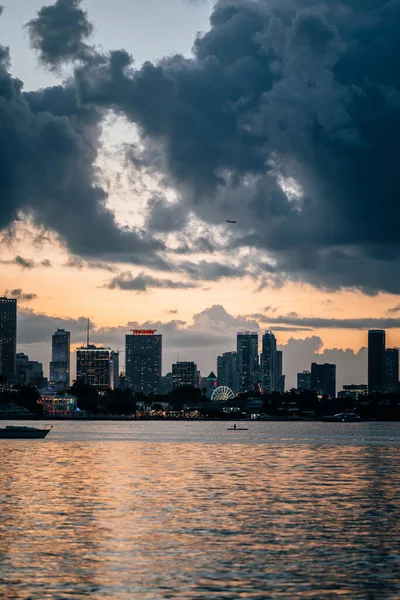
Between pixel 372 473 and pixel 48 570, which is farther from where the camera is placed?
pixel 372 473

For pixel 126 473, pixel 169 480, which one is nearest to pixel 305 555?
pixel 169 480

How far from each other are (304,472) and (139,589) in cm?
8152

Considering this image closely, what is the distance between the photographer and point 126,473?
123 metres

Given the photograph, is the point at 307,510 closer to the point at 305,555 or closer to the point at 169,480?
the point at 305,555

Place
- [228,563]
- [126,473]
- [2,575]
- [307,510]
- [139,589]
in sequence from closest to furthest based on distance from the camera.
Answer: [139,589] → [2,575] → [228,563] → [307,510] → [126,473]

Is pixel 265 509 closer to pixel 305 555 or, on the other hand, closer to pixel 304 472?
pixel 305 555

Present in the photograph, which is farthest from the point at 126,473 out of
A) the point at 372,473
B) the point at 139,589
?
the point at 139,589

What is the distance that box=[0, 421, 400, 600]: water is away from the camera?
49.7 meters

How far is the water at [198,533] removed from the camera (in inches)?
1956

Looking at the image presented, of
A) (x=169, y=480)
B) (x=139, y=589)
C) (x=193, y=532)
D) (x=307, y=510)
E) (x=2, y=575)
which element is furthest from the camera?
(x=169, y=480)

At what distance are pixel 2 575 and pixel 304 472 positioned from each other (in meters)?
79.9

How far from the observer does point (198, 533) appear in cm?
6869

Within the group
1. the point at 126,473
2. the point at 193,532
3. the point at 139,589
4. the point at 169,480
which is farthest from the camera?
the point at 126,473

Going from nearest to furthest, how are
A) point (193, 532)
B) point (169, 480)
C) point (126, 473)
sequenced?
point (193, 532) → point (169, 480) → point (126, 473)
